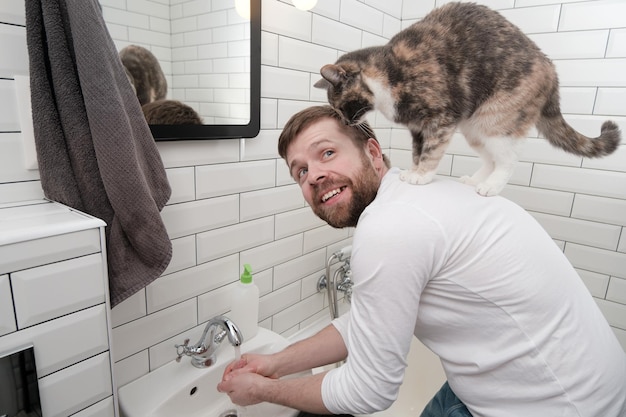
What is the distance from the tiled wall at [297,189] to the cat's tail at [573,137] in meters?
0.75

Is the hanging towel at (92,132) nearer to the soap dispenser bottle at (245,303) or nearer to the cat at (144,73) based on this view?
the cat at (144,73)

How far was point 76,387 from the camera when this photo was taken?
1.99 feet

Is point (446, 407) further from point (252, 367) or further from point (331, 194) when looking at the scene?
point (331, 194)

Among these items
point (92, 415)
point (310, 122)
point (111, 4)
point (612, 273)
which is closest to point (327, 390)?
point (92, 415)

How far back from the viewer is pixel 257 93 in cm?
107

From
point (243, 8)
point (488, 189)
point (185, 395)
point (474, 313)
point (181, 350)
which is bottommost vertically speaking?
point (185, 395)

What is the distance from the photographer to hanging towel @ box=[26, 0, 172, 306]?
23.8 inches

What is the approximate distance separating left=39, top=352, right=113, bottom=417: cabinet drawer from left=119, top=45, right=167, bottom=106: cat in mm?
538

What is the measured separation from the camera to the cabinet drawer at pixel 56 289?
525 mm


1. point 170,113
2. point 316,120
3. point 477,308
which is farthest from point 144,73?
point 477,308

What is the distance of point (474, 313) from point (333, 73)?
521 millimetres

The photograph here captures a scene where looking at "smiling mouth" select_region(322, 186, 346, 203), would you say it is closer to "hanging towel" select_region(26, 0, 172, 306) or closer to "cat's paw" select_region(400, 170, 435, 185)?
"cat's paw" select_region(400, 170, 435, 185)

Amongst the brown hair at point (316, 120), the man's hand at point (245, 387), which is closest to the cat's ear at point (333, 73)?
the brown hair at point (316, 120)

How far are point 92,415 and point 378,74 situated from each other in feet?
2.55
